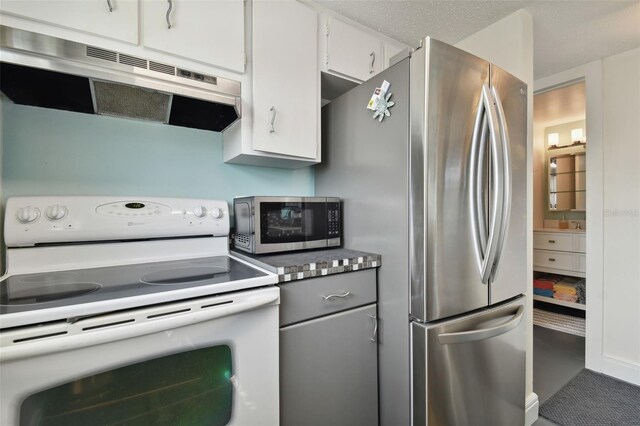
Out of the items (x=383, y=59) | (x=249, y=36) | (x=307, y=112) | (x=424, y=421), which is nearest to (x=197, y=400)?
(x=424, y=421)

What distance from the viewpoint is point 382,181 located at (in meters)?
1.27

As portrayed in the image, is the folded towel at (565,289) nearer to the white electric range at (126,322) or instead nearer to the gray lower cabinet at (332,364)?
the gray lower cabinet at (332,364)

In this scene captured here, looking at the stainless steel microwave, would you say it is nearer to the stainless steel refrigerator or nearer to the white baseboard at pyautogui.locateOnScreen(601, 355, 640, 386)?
the stainless steel refrigerator

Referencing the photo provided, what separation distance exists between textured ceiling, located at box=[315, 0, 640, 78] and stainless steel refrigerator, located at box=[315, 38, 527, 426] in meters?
0.60

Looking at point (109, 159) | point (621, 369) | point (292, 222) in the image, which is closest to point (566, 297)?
point (621, 369)

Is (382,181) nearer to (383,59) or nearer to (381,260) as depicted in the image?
(381,260)

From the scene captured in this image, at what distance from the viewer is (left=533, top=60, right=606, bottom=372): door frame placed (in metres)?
2.10

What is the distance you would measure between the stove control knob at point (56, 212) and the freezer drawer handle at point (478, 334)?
1.55 metres

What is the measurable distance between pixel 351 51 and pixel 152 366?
1.80 meters

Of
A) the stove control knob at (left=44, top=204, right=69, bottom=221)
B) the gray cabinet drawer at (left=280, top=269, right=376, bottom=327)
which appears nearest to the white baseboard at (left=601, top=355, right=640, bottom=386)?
the gray cabinet drawer at (left=280, top=269, right=376, bottom=327)

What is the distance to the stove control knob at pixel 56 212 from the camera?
1.08m

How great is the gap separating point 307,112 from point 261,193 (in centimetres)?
56

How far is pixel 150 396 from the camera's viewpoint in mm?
833

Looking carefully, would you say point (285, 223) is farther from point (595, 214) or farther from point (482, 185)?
point (595, 214)
